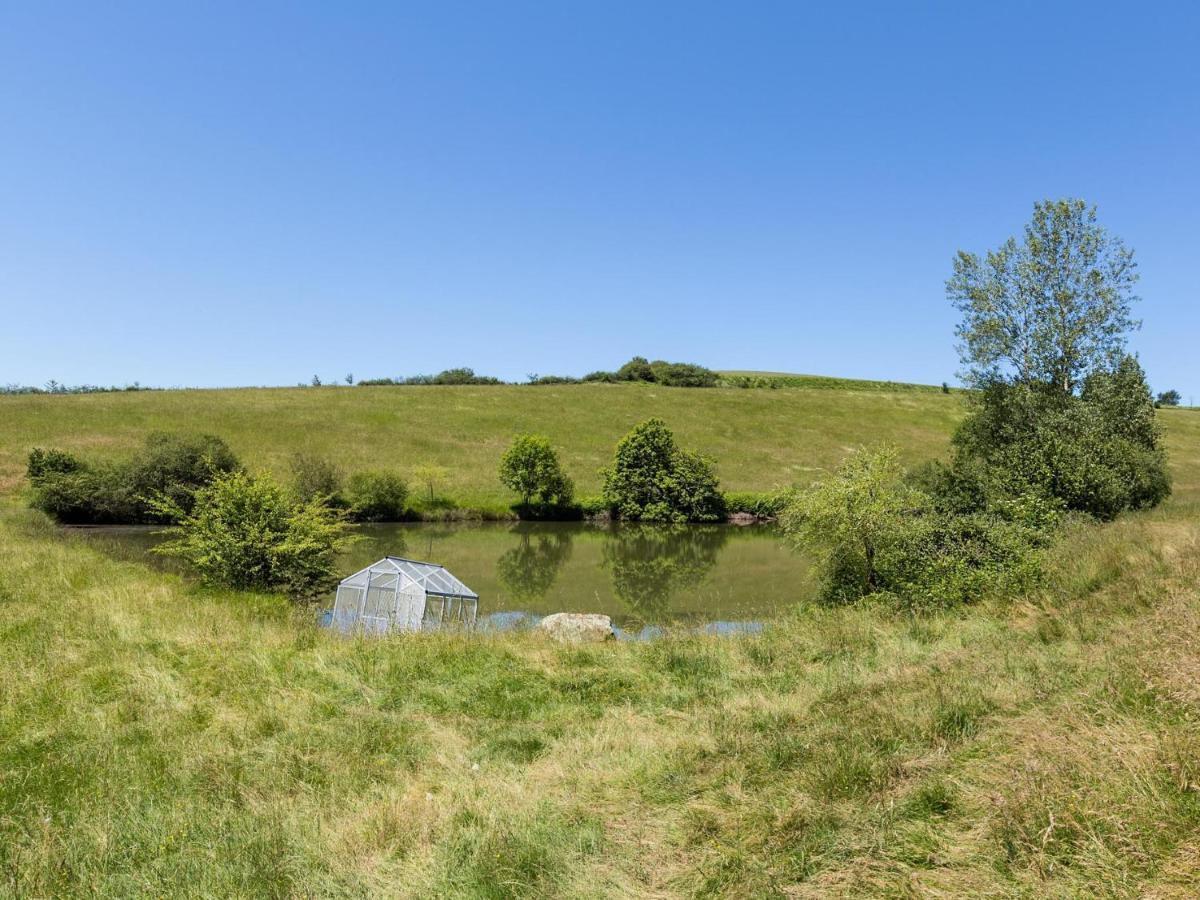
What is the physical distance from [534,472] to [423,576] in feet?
102

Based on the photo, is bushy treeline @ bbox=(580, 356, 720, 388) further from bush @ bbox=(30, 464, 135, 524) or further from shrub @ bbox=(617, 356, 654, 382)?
bush @ bbox=(30, 464, 135, 524)

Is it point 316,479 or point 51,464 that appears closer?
point 51,464

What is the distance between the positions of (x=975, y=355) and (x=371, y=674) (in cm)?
2542

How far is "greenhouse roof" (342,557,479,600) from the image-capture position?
1623 centimetres

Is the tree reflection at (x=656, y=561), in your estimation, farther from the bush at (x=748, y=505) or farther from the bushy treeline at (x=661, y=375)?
the bushy treeline at (x=661, y=375)

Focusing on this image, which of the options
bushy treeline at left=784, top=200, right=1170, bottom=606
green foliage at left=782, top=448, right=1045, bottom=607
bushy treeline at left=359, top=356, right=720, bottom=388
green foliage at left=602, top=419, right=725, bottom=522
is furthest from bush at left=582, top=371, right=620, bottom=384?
green foliage at left=782, top=448, right=1045, bottom=607

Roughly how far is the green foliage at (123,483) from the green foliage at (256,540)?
25.0 meters

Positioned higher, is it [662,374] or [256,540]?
[662,374]

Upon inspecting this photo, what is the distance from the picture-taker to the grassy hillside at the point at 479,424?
54.1 meters

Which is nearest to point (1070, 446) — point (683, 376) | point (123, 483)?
point (123, 483)

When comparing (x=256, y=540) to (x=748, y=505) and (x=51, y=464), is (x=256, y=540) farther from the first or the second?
(x=748, y=505)

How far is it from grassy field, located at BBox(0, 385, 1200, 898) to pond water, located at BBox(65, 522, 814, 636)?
14.7 feet

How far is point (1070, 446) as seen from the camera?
64.4 ft

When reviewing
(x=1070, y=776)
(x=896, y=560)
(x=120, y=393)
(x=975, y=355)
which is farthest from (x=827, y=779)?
(x=120, y=393)
